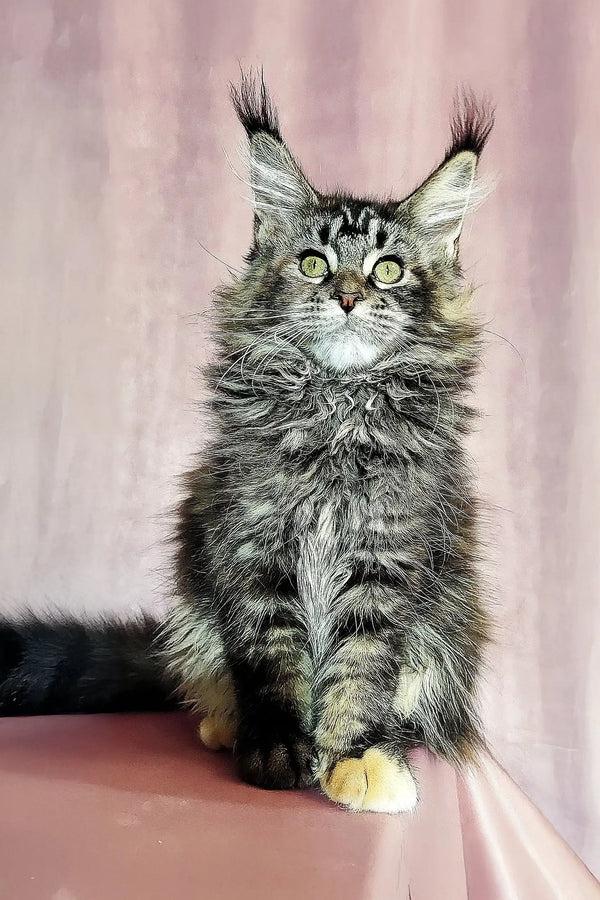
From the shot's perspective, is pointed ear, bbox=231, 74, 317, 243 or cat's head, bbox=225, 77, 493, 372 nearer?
cat's head, bbox=225, 77, 493, 372

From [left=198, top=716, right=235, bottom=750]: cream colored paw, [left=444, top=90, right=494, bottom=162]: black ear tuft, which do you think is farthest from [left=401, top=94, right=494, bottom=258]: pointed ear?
[left=198, top=716, right=235, bottom=750]: cream colored paw

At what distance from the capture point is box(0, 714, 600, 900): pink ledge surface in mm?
858

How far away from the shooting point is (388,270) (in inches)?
52.0

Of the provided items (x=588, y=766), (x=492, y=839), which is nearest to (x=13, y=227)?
(x=492, y=839)

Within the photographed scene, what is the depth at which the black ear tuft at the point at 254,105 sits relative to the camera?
143 cm

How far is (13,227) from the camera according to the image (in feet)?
5.22

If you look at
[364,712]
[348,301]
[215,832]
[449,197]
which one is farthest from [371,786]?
[449,197]

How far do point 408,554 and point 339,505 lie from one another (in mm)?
127

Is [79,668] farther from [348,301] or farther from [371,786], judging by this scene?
[348,301]

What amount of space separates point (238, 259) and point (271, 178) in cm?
18

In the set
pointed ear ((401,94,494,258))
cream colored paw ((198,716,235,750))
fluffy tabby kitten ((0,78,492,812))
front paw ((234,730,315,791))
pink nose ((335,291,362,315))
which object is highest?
pointed ear ((401,94,494,258))

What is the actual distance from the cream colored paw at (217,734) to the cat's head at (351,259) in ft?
1.95

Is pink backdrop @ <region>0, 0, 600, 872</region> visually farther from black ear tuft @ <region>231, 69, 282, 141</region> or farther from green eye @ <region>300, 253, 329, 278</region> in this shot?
green eye @ <region>300, 253, 329, 278</region>

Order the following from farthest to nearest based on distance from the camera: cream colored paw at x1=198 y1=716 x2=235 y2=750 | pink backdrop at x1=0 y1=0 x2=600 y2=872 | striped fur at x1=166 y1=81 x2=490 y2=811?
pink backdrop at x1=0 y1=0 x2=600 y2=872, cream colored paw at x1=198 y1=716 x2=235 y2=750, striped fur at x1=166 y1=81 x2=490 y2=811
